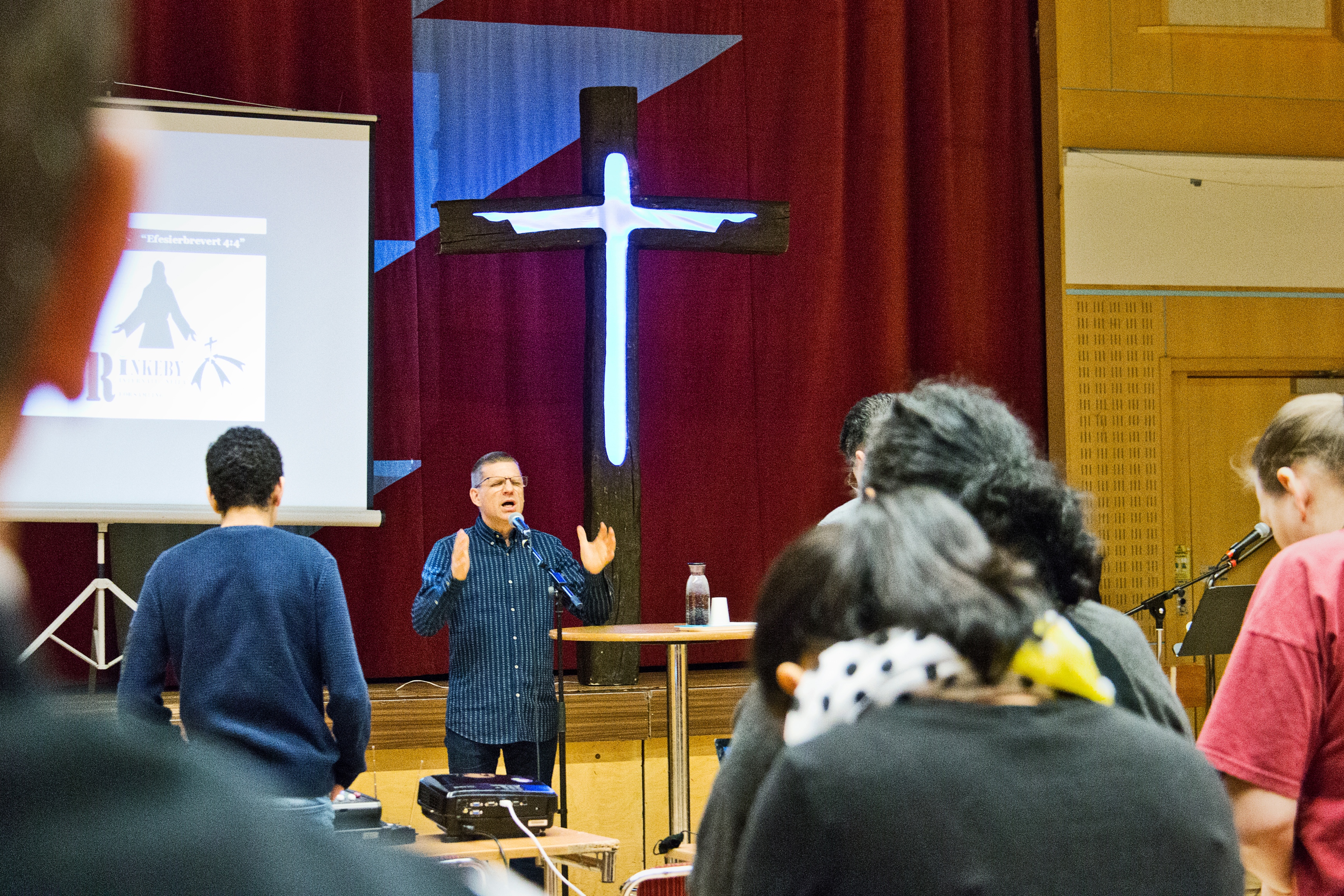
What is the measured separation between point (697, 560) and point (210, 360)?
88.3 inches

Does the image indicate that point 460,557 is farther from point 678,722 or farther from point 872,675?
point 872,675

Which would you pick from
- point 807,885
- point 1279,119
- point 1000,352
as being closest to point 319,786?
point 807,885

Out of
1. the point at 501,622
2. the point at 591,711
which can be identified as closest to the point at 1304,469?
the point at 501,622

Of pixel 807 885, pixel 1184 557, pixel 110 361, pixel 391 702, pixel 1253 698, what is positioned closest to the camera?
pixel 807 885

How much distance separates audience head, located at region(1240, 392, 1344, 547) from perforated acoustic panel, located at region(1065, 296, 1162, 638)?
4.42 m

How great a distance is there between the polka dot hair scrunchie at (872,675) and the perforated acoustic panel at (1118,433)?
16.8 ft

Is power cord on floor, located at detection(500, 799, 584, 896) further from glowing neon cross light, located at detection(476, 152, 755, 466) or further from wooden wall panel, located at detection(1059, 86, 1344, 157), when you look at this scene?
wooden wall panel, located at detection(1059, 86, 1344, 157)

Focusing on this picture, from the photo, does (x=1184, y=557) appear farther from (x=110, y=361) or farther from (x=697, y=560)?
(x=110, y=361)

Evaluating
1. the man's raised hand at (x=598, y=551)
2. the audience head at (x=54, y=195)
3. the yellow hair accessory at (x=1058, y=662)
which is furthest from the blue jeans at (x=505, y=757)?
the audience head at (x=54, y=195)

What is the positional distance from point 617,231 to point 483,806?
250cm

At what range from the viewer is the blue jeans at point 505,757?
3.85 m

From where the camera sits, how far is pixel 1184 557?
19.5 ft

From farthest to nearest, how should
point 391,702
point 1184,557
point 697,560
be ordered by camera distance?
point 1184,557, point 697,560, point 391,702

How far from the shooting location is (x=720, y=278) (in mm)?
5656
